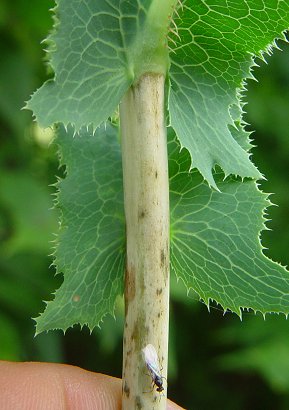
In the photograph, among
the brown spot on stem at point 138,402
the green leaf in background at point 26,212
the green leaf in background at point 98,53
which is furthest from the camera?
the green leaf in background at point 26,212

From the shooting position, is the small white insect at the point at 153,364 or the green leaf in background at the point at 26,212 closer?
the small white insect at the point at 153,364

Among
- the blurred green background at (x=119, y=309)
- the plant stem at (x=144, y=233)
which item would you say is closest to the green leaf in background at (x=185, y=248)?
the plant stem at (x=144, y=233)

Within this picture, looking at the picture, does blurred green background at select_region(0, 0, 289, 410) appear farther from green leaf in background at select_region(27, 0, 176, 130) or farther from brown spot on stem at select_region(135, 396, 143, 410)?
green leaf in background at select_region(27, 0, 176, 130)

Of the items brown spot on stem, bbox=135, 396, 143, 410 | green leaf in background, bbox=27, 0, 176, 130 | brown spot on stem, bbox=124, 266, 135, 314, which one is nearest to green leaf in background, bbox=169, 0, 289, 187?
green leaf in background, bbox=27, 0, 176, 130

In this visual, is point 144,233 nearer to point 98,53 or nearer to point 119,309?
point 98,53

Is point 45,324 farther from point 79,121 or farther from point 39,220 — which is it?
point 39,220

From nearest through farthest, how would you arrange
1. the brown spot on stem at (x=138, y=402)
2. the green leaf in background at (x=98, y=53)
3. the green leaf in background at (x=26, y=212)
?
the green leaf in background at (x=98, y=53)
the brown spot on stem at (x=138, y=402)
the green leaf in background at (x=26, y=212)

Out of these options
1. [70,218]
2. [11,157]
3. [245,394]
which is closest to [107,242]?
[70,218]

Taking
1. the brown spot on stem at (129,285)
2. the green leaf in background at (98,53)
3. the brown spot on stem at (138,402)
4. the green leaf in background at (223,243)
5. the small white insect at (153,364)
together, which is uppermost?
the green leaf in background at (98,53)

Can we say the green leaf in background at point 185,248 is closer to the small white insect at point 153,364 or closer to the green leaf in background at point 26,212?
the small white insect at point 153,364
